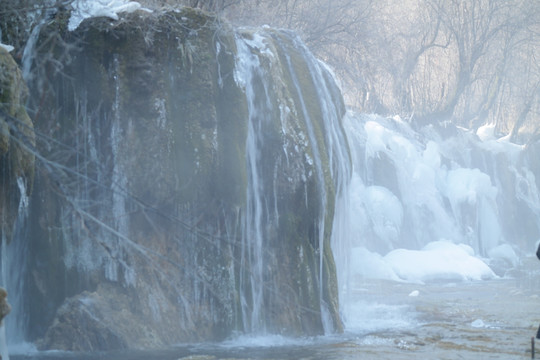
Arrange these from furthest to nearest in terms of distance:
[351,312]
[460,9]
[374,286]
→ 1. [460,9]
2. [374,286]
3. [351,312]

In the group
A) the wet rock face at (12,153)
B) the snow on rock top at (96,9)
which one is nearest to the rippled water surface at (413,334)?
the wet rock face at (12,153)

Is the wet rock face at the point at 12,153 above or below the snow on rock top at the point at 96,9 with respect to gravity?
below

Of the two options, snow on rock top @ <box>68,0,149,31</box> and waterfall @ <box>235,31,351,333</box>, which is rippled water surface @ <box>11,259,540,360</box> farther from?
snow on rock top @ <box>68,0,149,31</box>

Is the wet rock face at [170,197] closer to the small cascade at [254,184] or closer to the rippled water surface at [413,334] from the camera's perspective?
the small cascade at [254,184]

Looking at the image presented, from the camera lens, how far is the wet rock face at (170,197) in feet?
25.6

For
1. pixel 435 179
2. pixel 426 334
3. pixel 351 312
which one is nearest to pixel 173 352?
pixel 426 334

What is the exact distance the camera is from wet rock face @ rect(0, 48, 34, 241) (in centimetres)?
611

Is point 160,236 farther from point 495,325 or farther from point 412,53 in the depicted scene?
point 412,53

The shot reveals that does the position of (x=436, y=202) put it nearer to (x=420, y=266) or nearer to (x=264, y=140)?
(x=420, y=266)

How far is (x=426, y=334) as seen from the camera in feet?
28.7

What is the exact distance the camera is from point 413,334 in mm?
8734

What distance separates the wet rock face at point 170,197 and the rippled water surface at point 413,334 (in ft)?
1.38

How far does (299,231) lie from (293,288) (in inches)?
28.4

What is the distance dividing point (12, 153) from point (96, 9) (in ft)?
8.62
